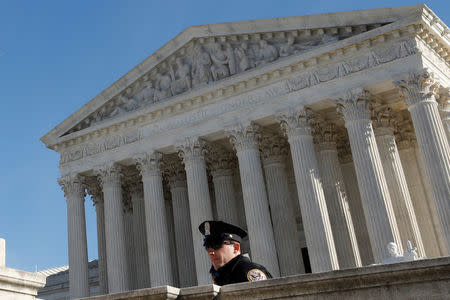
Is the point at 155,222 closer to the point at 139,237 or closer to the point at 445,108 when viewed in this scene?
the point at 139,237

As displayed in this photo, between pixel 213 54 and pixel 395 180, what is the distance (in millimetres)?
12956

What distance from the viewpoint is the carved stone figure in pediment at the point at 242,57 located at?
108ft

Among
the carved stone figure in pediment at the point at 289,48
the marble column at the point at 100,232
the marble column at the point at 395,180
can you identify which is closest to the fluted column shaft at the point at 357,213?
the marble column at the point at 395,180

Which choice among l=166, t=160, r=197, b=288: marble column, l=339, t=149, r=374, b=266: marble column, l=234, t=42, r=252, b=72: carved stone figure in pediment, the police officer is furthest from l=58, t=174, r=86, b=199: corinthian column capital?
the police officer

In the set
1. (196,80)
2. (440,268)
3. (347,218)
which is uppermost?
(196,80)

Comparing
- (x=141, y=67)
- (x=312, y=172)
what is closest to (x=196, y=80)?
(x=141, y=67)

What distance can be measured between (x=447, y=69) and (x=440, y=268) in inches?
1042

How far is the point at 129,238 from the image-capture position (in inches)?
1559

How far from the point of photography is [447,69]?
31.8m

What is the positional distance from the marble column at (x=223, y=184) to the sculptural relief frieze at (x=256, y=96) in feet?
9.26

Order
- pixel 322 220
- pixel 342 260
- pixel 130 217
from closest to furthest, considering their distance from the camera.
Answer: pixel 322 220 < pixel 342 260 < pixel 130 217

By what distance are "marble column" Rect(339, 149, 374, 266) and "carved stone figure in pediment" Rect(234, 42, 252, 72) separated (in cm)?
862

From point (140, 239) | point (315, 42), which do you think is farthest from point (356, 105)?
point (140, 239)

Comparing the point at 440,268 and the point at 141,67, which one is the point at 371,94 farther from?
the point at 440,268
